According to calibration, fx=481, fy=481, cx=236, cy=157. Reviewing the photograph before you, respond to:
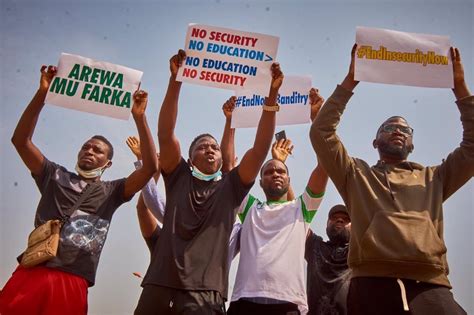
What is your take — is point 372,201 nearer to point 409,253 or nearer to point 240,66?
point 409,253

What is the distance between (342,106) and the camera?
405cm

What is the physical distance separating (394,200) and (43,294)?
2.97 meters

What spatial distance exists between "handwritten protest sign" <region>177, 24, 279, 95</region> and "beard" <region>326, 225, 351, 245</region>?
2.11m

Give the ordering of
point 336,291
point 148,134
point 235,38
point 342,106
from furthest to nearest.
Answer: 1. point 336,291
2. point 235,38
3. point 148,134
4. point 342,106

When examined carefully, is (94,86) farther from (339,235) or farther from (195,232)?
(339,235)

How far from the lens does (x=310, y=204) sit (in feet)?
16.3

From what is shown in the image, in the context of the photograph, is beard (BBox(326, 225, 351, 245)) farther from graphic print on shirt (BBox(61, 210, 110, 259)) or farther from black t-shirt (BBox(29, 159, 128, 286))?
graphic print on shirt (BBox(61, 210, 110, 259))

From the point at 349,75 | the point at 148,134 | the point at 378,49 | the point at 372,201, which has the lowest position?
the point at 372,201

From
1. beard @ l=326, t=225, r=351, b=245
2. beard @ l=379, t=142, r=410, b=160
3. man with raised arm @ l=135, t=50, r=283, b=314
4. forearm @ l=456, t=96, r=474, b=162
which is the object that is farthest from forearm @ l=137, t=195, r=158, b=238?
forearm @ l=456, t=96, r=474, b=162

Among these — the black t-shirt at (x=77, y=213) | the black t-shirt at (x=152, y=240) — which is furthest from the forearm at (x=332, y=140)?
the black t-shirt at (x=152, y=240)

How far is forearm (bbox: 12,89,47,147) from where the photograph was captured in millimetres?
4648

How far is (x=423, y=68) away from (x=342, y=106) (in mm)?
942

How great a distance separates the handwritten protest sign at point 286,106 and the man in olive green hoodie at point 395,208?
1446mm

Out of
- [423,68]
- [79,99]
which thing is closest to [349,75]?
[423,68]
